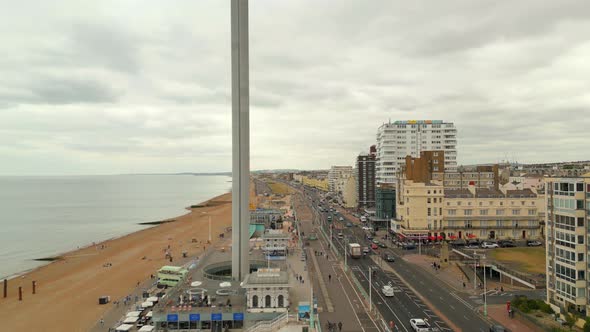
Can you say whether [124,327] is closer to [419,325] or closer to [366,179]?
[419,325]

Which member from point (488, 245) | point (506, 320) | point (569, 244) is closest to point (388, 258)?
point (488, 245)

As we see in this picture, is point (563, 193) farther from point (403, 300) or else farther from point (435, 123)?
point (435, 123)

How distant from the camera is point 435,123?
464 feet

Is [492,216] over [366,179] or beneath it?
beneath

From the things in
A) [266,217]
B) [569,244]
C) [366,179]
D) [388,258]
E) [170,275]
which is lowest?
[388,258]

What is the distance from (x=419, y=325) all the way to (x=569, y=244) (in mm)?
15137

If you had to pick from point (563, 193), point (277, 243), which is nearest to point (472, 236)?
point (277, 243)

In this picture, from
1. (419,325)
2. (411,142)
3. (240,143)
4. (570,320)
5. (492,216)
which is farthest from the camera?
(411,142)

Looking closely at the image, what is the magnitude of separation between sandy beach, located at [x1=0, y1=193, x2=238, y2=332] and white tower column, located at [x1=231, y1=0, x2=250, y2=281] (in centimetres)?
1654

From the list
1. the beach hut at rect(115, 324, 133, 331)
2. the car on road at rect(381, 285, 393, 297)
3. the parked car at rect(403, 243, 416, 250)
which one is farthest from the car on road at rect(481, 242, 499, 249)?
the beach hut at rect(115, 324, 133, 331)

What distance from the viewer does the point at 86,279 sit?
6556 centimetres

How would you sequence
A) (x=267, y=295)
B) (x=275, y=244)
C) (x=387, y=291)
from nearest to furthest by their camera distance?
(x=267, y=295), (x=387, y=291), (x=275, y=244)

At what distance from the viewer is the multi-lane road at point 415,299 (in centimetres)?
3844

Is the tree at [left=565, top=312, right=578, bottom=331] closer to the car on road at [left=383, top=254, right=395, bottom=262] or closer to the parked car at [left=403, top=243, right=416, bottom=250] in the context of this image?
the car on road at [left=383, top=254, right=395, bottom=262]
